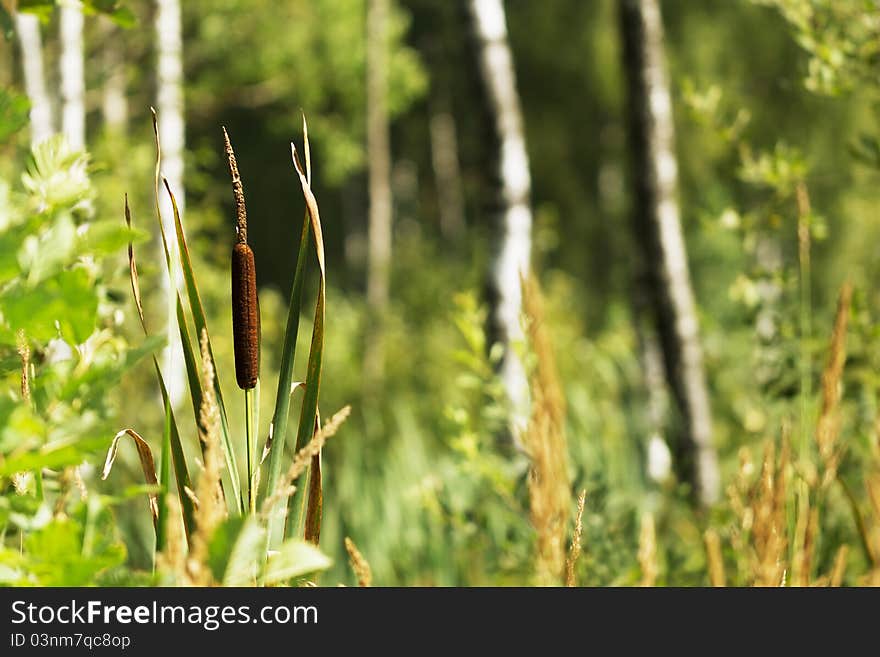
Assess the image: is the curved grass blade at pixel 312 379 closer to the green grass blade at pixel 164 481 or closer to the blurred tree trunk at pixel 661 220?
the green grass blade at pixel 164 481

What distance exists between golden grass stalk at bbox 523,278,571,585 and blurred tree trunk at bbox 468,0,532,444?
1864 mm

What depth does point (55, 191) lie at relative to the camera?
0.84 m

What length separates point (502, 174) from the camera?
10.7 ft

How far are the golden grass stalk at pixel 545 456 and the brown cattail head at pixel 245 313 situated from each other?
1.52 feet

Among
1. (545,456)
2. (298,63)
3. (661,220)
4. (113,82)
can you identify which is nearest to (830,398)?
(545,456)

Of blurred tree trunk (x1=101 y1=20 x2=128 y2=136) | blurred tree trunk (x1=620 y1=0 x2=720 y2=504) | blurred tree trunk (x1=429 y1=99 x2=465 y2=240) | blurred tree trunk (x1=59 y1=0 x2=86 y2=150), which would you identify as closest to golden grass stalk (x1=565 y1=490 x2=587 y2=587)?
blurred tree trunk (x1=620 y1=0 x2=720 y2=504)

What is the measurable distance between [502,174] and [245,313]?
2431mm

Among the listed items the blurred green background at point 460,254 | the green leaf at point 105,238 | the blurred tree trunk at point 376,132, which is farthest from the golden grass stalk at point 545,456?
the blurred tree trunk at point 376,132

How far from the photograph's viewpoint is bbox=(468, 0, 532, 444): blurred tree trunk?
3.21 m

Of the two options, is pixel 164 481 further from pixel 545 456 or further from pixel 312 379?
pixel 545 456

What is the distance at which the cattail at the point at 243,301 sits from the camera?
0.95 metres

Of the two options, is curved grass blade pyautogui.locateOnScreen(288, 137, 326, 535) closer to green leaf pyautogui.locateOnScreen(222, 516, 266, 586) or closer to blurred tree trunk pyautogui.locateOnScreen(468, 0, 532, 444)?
green leaf pyautogui.locateOnScreen(222, 516, 266, 586)
